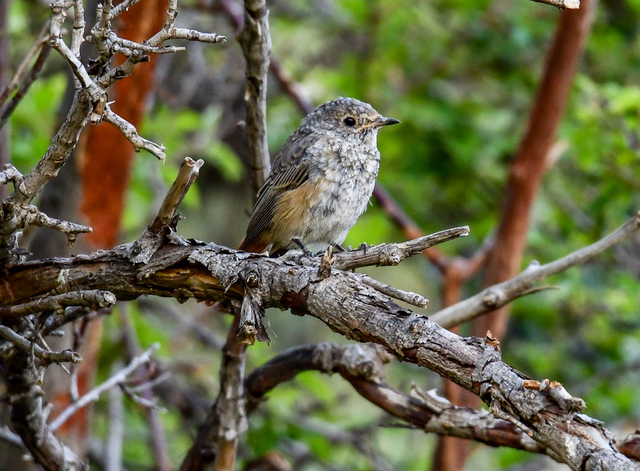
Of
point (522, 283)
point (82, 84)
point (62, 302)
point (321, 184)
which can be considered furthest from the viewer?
point (321, 184)

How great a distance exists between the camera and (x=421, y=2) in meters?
6.35

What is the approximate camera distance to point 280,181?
157 inches

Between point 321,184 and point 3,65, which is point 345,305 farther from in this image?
point 3,65

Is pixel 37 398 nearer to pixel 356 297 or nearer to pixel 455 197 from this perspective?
pixel 356 297

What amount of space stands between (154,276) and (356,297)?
681 mm

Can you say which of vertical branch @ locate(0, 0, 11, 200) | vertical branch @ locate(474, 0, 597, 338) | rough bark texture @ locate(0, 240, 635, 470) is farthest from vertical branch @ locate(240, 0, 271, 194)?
vertical branch @ locate(474, 0, 597, 338)

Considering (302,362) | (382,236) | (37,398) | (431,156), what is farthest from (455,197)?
(37,398)

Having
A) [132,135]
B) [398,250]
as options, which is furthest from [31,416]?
[398,250]

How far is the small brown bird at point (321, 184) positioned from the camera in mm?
3914

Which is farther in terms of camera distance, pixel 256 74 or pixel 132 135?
pixel 256 74

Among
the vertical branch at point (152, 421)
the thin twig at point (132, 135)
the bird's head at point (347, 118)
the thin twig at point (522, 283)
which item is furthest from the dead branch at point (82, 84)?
the vertical branch at point (152, 421)

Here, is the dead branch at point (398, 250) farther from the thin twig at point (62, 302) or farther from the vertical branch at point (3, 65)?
the vertical branch at point (3, 65)

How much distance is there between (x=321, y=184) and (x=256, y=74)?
42.9 inches

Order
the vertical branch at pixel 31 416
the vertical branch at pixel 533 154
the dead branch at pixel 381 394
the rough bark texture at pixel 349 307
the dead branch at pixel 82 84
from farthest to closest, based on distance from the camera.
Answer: the vertical branch at pixel 533 154 < the dead branch at pixel 381 394 < the vertical branch at pixel 31 416 < the dead branch at pixel 82 84 < the rough bark texture at pixel 349 307
